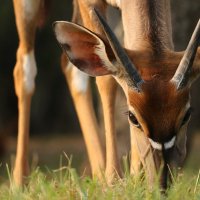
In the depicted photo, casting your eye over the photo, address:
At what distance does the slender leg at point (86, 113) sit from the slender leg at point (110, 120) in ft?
0.99

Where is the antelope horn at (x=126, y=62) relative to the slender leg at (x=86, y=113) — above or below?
above

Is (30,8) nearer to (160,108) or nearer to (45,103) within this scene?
(160,108)

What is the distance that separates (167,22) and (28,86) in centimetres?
213

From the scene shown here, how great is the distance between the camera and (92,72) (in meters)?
8.38

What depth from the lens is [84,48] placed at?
27.3 ft

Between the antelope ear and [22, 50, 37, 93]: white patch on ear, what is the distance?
2.07m

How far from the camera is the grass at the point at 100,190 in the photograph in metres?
A: 7.44

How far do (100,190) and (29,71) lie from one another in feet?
A: 9.98

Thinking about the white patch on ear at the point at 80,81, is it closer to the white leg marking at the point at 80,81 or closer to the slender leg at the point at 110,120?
the white leg marking at the point at 80,81

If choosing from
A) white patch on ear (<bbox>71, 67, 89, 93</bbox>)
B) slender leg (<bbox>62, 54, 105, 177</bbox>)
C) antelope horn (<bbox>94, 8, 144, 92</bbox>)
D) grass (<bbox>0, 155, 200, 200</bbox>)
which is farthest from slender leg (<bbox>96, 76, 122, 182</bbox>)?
antelope horn (<bbox>94, 8, 144, 92</bbox>)

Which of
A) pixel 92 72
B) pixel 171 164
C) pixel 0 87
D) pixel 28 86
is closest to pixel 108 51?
pixel 92 72

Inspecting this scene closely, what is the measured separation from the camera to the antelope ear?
26.8ft

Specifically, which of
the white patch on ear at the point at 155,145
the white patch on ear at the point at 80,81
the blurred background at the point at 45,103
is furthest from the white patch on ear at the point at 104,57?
the blurred background at the point at 45,103

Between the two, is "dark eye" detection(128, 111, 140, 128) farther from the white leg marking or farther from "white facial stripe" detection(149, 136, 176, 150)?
the white leg marking
